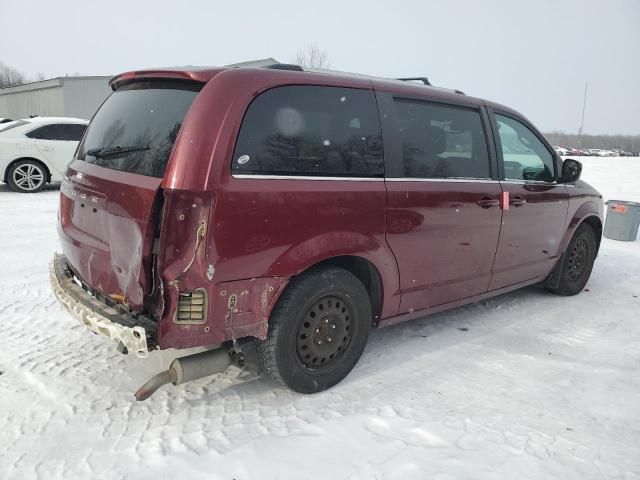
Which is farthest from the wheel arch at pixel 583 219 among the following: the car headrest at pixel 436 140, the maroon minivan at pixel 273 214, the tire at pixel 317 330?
the tire at pixel 317 330

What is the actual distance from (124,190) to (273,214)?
0.78 metres

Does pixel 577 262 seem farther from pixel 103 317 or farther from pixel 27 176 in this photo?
pixel 27 176

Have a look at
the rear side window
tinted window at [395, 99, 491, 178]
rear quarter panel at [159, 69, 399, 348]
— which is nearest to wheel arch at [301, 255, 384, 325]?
rear quarter panel at [159, 69, 399, 348]

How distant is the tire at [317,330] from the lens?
9.25 ft

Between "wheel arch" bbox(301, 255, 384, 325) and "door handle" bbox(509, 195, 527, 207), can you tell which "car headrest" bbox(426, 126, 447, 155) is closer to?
"door handle" bbox(509, 195, 527, 207)

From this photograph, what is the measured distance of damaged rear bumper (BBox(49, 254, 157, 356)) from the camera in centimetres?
246

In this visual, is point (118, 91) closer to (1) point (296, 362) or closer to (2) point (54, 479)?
(1) point (296, 362)

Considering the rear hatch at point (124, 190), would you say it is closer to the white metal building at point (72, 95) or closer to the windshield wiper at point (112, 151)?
the windshield wiper at point (112, 151)

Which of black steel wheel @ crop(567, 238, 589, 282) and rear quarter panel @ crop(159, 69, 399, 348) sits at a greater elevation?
rear quarter panel @ crop(159, 69, 399, 348)

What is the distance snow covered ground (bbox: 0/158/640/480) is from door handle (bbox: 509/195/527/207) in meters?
1.05

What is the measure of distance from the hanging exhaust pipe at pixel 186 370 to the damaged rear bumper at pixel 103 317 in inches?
9.4

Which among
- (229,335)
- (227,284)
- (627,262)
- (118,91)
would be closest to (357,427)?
A: (229,335)

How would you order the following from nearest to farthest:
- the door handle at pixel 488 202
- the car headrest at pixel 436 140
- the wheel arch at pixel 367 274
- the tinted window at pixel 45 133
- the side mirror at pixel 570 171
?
1. the wheel arch at pixel 367 274
2. the car headrest at pixel 436 140
3. the door handle at pixel 488 202
4. the side mirror at pixel 570 171
5. the tinted window at pixel 45 133

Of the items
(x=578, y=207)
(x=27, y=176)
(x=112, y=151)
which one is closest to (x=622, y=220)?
(x=578, y=207)
